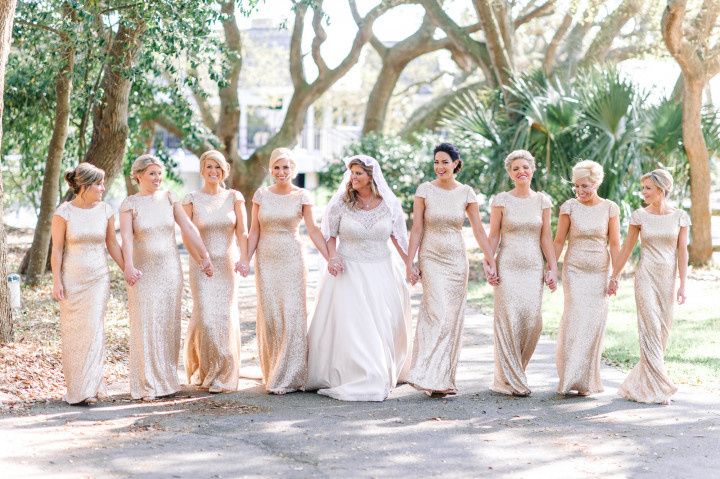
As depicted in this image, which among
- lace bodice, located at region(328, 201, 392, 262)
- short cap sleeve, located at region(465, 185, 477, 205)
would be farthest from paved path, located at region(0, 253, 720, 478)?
short cap sleeve, located at region(465, 185, 477, 205)

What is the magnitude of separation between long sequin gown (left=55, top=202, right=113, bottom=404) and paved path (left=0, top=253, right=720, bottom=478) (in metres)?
0.25

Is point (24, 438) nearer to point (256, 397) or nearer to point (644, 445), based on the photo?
point (256, 397)

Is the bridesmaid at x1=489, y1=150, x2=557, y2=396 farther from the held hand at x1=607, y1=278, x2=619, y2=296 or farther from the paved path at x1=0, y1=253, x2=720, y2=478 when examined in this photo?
the held hand at x1=607, y1=278, x2=619, y2=296

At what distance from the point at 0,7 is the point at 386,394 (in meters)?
4.84

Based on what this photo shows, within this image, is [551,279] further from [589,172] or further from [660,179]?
[660,179]

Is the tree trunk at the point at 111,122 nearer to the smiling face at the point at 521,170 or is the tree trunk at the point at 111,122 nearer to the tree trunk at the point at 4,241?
the tree trunk at the point at 4,241

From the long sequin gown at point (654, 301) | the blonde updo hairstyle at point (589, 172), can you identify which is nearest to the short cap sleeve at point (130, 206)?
the blonde updo hairstyle at point (589, 172)

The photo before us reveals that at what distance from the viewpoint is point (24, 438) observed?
21.8 ft

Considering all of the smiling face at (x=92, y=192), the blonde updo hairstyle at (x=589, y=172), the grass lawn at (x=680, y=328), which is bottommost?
the grass lawn at (x=680, y=328)

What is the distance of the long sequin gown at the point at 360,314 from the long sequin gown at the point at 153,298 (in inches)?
47.9

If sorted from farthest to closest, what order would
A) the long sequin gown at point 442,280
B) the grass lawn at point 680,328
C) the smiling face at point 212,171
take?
1. the grass lawn at point 680,328
2. the smiling face at point 212,171
3. the long sequin gown at point 442,280

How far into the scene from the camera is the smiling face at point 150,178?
8172mm

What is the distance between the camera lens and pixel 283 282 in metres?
8.52

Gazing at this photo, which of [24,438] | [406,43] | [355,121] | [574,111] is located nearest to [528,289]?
[24,438]
